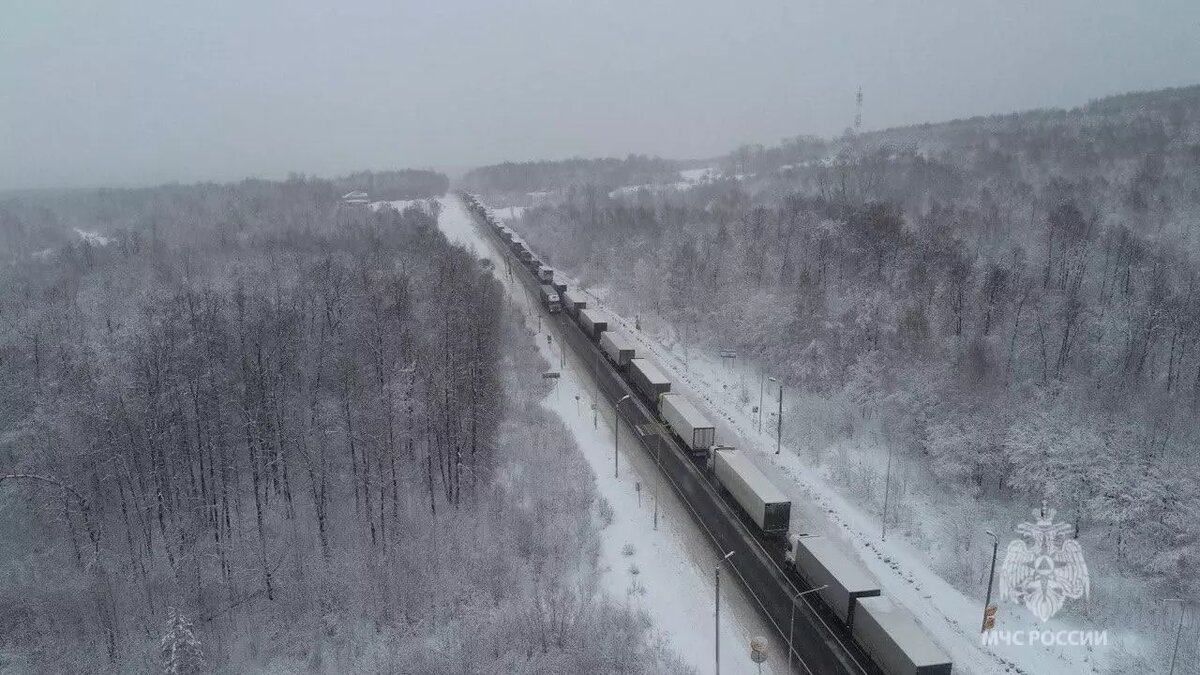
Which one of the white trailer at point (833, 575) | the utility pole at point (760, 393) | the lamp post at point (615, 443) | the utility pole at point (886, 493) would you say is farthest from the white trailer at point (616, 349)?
the white trailer at point (833, 575)

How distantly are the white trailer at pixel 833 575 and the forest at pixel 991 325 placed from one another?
25.9ft

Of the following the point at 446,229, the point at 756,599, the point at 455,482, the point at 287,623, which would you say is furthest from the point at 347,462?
the point at 446,229

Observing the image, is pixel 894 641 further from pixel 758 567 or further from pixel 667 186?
pixel 667 186

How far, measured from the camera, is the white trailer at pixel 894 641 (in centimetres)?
2200

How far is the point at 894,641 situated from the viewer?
2281cm

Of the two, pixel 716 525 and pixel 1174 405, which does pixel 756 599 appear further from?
pixel 1174 405

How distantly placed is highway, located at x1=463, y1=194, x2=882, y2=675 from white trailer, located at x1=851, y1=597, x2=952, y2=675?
1024 mm

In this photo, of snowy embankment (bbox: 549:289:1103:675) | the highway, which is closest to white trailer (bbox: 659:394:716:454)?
the highway

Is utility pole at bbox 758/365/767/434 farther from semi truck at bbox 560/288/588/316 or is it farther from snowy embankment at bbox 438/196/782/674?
semi truck at bbox 560/288/588/316

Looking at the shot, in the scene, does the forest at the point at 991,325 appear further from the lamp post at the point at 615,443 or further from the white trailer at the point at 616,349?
the lamp post at the point at 615,443

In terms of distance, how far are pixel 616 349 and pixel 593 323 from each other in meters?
8.90

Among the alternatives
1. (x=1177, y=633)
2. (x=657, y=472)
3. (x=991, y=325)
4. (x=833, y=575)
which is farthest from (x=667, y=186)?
(x=1177, y=633)

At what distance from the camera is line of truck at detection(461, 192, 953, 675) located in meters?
23.0

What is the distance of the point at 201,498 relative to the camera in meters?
40.5
